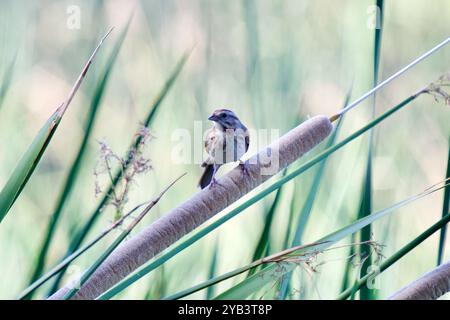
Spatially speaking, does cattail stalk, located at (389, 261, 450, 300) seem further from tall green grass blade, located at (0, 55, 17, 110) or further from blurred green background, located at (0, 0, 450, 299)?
tall green grass blade, located at (0, 55, 17, 110)

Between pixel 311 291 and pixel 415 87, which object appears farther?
pixel 415 87

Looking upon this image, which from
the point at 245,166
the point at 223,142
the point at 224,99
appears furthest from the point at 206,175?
the point at 224,99

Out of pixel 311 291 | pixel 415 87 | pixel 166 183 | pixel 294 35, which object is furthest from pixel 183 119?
pixel 415 87

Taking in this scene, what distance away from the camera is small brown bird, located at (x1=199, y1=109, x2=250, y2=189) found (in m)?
0.92

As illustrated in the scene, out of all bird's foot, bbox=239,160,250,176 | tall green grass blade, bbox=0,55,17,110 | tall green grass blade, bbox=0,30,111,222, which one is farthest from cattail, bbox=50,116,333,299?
tall green grass blade, bbox=0,55,17,110

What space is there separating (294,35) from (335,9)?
0.16 m

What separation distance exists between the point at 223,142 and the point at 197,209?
31 cm

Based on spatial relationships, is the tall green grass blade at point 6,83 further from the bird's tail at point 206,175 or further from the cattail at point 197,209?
the cattail at point 197,209

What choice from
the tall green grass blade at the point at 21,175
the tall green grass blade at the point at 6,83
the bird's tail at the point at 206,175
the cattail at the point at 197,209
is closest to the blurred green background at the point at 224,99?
the tall green grass blade at the point at 6,83

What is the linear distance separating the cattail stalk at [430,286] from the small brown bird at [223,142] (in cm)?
34

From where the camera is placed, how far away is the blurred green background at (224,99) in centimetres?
111

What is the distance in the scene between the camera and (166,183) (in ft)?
3.74

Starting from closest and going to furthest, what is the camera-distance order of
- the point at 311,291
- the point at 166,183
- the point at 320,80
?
1. the point at 311,291
2. the point at 166,183
3. the point at 320,80

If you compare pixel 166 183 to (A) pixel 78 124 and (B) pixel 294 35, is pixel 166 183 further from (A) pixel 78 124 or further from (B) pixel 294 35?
(B) pixel 294 35
